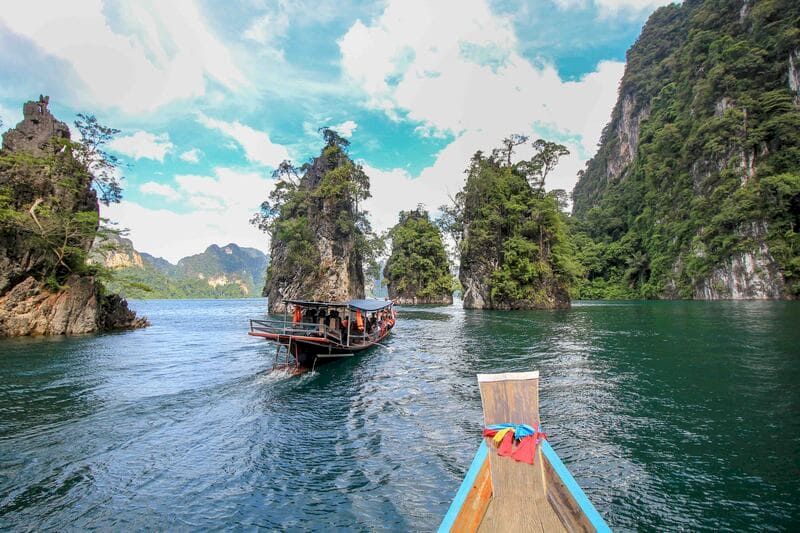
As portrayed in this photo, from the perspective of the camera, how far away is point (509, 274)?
1786 inches

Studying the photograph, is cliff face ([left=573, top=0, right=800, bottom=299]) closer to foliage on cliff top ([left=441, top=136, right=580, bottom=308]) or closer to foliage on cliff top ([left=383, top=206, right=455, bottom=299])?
foliage on cliff top ([left=441, top=136, right=580, bottom=308])

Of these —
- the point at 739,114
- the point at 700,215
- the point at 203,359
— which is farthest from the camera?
the point at 700,215

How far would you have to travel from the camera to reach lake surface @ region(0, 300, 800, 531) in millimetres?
5590

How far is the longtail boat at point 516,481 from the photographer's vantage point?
11.7 ft

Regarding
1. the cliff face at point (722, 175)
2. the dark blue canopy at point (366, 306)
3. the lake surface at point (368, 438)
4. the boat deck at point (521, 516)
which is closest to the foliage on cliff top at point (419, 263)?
the cliff face at point (722, 175)

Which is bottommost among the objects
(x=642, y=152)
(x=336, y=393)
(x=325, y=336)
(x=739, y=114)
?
(x=336, y=393)

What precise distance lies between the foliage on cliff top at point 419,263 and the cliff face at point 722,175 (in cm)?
3266

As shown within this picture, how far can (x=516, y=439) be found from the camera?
15.0 feet

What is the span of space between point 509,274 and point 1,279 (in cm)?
4467

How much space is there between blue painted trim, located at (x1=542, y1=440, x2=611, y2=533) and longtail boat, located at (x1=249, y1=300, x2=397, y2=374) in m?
11.6

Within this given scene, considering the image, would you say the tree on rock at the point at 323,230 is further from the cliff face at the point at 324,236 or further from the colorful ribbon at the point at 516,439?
the colorful ribbon at the point at 516,439

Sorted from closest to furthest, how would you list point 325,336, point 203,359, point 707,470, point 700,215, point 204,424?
point 707,470 → point 204,424 → point 325,336 → point 203,359 → point 700,215

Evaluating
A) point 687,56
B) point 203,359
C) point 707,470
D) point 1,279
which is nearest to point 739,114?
point 687,56

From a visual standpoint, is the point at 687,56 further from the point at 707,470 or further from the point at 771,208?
the point at 707,470
